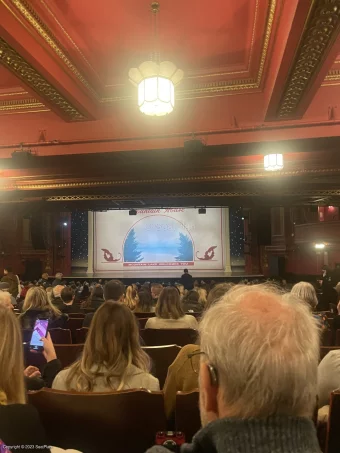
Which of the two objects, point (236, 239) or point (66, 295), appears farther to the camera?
point (236, 239)

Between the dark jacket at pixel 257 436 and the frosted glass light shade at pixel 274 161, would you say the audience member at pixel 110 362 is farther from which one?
the frosted glass light shade at pixel 274 161

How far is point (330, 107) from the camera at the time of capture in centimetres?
410

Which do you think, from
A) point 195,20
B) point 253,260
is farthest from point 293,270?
point 195,20

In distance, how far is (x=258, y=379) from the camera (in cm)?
64

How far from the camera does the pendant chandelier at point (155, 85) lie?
300cm

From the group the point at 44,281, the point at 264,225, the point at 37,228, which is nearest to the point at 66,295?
the point at 44,281

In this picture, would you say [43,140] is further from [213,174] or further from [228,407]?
[228,407]

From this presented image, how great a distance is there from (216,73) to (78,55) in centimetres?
139

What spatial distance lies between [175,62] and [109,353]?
9.86ft

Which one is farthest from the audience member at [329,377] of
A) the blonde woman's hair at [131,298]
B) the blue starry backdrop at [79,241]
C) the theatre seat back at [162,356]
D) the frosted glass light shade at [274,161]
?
the blue starry backdrop at [79,241]

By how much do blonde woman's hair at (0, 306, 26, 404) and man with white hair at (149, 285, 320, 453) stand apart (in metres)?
0.84

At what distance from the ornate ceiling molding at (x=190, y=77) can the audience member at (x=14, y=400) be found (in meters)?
2.36

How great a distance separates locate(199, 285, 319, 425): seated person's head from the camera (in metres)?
0.64

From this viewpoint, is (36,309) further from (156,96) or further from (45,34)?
(45,34)
